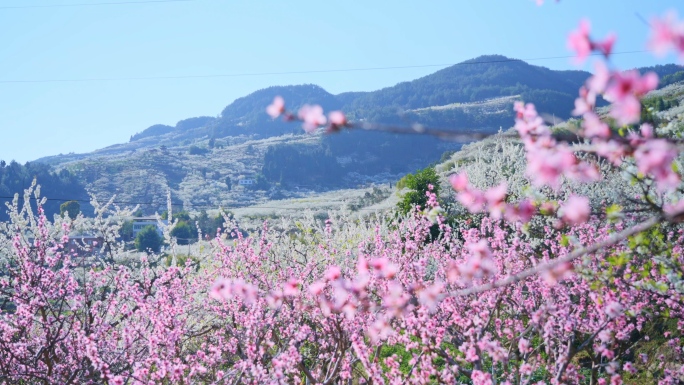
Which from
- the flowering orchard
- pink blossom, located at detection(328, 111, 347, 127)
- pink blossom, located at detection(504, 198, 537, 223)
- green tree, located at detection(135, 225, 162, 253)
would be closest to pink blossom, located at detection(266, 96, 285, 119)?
the flowering orchard

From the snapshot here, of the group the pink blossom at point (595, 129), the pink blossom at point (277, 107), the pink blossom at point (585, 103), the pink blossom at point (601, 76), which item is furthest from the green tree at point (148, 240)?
the pink blossom at point (601, 76)

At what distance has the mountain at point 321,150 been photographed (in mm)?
95188

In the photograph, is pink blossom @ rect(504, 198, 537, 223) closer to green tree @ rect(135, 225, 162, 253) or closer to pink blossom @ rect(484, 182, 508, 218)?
pink blossom @ rect(484, 182, 508, 218)

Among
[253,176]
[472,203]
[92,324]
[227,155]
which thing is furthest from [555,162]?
[227,155]

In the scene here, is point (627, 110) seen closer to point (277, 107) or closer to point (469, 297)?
point (277, 107)

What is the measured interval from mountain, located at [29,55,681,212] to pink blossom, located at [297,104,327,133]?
247 feet

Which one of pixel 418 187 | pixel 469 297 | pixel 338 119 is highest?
pixel 338 119

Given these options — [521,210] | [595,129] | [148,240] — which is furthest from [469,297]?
[148,240]

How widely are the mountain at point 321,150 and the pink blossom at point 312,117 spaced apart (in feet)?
247

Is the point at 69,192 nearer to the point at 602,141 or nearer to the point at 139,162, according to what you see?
the point at 139,162

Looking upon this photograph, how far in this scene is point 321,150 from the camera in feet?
394

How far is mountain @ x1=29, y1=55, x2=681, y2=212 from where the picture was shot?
95188 millimetres

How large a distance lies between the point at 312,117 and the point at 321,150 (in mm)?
118378

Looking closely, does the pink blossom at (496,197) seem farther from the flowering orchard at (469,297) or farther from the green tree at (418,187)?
the green tree at (418,187)
